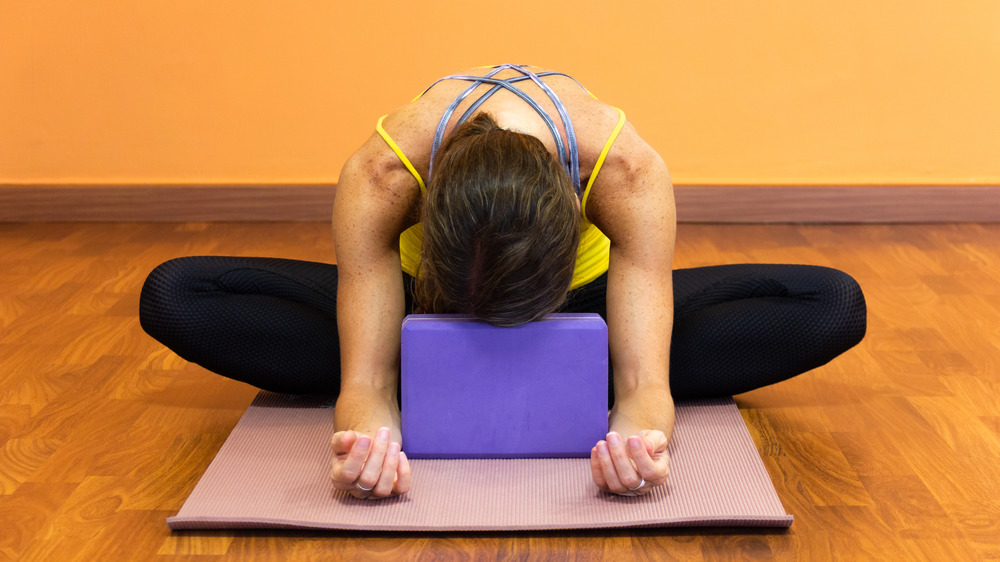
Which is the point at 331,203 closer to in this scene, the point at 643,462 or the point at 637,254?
the point at 637,254

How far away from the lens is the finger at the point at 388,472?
117 centimetres

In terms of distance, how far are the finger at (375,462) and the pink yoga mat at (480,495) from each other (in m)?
0.05

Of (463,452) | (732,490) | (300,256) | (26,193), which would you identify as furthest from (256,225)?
(732,490)

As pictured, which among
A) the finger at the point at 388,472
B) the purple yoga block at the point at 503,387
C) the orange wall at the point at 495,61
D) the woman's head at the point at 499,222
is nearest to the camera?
the woman's head at the point at 499,222

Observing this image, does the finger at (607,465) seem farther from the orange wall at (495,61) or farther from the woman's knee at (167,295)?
the orange wall at (495,61)

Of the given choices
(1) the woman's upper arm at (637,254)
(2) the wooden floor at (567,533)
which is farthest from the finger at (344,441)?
(1) the woman's upper arm at (637,254)

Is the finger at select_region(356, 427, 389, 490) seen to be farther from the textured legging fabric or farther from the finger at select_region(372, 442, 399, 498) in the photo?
the textured legging fabric

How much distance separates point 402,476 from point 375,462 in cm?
4

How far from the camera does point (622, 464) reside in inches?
45.9

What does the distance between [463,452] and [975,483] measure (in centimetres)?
69

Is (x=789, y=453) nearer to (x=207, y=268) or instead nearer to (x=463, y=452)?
(x=463, y=452)

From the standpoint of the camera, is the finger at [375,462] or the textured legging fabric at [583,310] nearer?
the finger at [375,462]

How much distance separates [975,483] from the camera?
1.32 m

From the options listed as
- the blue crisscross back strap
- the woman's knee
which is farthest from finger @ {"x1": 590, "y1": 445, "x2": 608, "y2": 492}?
the woman's knee
